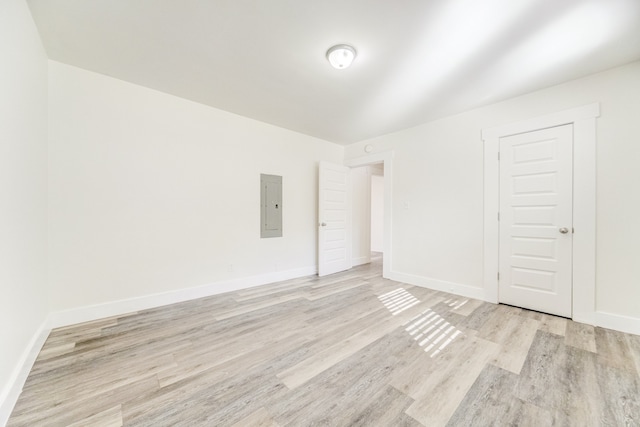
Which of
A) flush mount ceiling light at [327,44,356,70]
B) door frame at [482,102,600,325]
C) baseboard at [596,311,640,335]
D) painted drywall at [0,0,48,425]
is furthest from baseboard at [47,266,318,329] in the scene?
baseboard at [596,311,640,335]

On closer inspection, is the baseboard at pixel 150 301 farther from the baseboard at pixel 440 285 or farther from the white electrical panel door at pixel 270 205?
the baseboard at pixel 440 285

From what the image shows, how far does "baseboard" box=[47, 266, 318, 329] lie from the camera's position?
95.9 inches

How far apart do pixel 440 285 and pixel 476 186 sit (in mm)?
1546

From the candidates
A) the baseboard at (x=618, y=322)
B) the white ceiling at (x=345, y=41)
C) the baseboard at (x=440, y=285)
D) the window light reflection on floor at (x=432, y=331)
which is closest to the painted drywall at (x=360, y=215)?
the baseboard at (x=440, y=285)

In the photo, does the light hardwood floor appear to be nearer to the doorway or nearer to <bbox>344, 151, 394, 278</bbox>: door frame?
<bbox>344, 151, 394, 278</bbox>: door frame

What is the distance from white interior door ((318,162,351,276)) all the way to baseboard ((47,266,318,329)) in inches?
36.2

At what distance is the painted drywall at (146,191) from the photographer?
245 centimetres

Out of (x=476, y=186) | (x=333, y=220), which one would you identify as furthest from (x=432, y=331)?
(x=333, y=220)

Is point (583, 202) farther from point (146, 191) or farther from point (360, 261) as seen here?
point (146, 191)

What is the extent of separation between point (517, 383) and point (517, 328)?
1.03 meters

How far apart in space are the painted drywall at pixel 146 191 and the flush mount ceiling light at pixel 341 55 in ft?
Answer: 6.51

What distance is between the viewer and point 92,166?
2.57 meters

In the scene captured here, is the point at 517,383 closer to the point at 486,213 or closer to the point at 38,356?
the point at 486,213

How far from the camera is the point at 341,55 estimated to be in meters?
2.15
